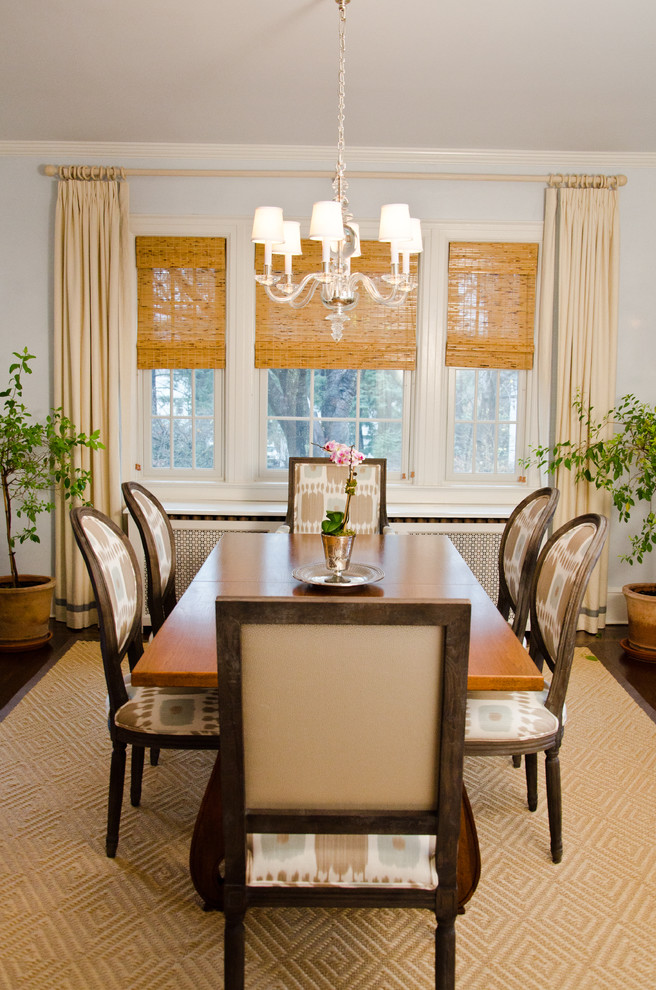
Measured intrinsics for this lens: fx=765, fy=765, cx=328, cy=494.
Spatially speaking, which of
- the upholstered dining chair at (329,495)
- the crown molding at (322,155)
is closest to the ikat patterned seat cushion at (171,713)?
the upholstered dining chair at (329,495)

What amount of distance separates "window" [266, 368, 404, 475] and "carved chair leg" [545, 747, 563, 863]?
101 inches

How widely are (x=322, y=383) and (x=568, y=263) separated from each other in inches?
61.6

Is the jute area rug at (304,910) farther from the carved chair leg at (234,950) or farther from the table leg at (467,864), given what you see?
the carved chair leg at (234,950)

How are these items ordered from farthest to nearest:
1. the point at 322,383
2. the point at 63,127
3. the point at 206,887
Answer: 1. the point at 322,383
2. the point at 63,127
3. the point at 206,887

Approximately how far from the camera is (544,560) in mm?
2520

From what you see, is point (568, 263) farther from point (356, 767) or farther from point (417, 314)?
point (356, 767)

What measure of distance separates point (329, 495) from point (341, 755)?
7.91 feet

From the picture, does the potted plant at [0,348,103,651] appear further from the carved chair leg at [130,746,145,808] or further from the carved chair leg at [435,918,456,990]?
the carved chair leg at [435,918,456,990]

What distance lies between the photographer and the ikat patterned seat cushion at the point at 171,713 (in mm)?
2176

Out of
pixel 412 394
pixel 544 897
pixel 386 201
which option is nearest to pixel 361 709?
pixel 544 897

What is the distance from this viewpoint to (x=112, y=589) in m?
2.23

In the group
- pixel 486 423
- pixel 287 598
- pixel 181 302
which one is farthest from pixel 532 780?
pixel 181 302

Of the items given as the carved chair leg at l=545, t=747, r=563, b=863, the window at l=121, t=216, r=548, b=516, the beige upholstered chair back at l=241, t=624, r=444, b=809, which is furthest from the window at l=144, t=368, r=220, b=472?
the beige upholstered chair back at l=241, t=624, r=444, b=809

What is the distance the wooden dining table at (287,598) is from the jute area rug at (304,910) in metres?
0.17
